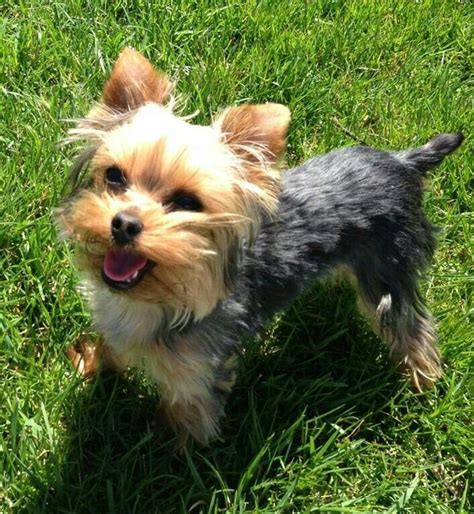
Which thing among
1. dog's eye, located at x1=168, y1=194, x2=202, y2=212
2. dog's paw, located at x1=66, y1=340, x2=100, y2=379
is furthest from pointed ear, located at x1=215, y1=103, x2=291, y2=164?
dog's paw, located at x1=66, y1=340, x2=100, y2=379

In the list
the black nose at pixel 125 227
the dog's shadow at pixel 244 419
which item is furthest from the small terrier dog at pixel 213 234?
the dog's shadow at pixel 244 419

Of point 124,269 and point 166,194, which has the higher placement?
point 166,194

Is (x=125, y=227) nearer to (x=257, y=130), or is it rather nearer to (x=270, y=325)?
(x=257, y=130)

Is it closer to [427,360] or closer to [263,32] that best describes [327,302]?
[427,360]

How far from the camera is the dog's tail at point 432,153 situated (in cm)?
302

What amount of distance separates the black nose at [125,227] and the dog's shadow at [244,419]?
1050 mm

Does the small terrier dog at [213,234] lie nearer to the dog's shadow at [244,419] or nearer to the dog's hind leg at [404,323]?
the dog's hind leg at [404,323]

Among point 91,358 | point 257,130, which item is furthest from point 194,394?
point 257,130

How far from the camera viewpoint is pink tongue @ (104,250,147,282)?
2.26 m

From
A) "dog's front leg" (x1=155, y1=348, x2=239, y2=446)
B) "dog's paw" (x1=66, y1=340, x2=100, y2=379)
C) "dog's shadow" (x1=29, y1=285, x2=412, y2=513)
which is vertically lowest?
"dog's shadow" (x1=29, y1=285, x2=412, y2=513)

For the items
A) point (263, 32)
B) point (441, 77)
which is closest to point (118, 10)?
point (263, 32)

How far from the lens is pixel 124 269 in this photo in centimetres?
227

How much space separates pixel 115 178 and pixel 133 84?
0.35 meters

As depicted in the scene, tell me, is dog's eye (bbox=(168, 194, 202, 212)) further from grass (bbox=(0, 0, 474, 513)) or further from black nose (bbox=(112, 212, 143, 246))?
grass (bbox=(0, 0, 474, 513))
